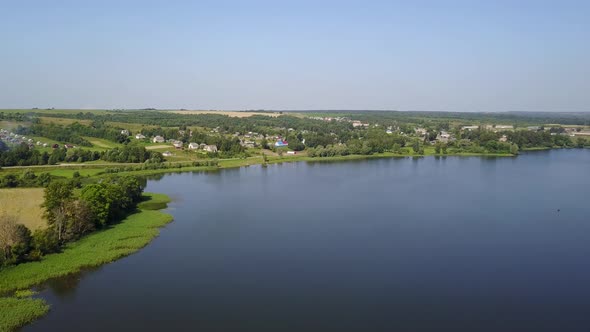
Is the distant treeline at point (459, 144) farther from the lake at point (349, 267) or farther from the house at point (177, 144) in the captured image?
the lake at point (349, 267)

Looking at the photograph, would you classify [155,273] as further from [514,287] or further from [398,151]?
[398,151]

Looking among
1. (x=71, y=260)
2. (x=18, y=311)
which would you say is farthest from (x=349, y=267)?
(x=18, y=311)

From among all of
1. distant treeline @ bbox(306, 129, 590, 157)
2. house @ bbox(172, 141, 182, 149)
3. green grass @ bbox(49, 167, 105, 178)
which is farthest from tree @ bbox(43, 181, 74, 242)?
Answer: distant treeline @ bbox(306, 129, 590, 157)

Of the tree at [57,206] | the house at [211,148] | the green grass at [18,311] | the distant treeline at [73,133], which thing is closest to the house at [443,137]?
the house at [211,148]

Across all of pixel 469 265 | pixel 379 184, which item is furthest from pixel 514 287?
pixel 379 184

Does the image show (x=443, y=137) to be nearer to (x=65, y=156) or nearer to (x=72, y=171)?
(x=65, y=156)
